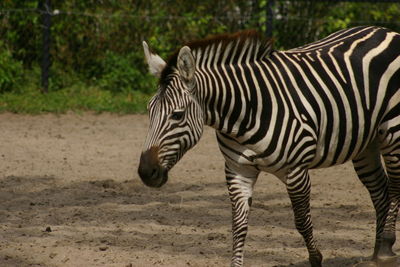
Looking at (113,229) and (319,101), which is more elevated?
(319,101)

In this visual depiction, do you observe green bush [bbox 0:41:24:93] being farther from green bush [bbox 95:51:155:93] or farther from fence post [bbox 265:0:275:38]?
fence post [bbox 265:0:275:38]

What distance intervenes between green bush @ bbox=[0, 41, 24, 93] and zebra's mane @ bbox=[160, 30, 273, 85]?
724cm

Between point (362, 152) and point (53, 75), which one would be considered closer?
point (362, 152)

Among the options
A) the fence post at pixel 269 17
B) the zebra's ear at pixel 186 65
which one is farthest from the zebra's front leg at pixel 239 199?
the fence post at pixel 269 17

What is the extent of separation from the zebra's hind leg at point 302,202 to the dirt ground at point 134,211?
1.05ft

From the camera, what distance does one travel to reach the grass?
11.6 metres

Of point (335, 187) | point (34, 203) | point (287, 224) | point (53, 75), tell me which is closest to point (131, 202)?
point (34, 203)

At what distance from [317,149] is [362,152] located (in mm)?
702

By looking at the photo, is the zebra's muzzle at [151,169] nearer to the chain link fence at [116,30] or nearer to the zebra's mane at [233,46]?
the zebra's mane at [233,46]

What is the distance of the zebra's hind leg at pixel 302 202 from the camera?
5.25 meters

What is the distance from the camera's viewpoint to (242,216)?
210 inches

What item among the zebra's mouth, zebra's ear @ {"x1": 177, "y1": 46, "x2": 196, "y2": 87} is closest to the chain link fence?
zebra's ear @ {"x1": 177, "y1": 46, "x2": 196, "y2": 87}

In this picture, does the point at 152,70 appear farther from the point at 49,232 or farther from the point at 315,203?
the point at 315,203

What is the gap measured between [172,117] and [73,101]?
7.15 m
